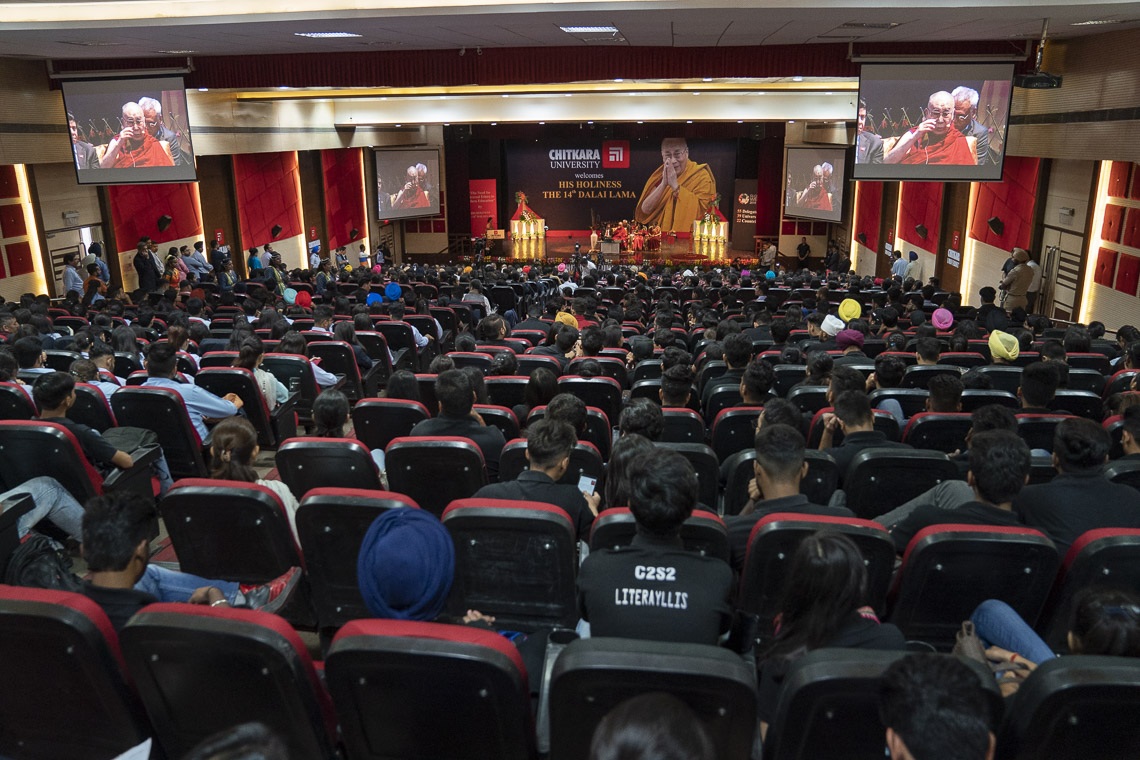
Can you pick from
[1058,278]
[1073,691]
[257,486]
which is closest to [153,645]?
[257,486]

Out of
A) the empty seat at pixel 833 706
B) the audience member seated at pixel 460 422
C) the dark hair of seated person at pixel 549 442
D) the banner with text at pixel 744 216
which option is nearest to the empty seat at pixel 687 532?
the dark hair of seated person at pixel 549 442

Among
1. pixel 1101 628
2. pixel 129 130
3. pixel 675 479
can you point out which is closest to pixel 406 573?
pixel 675 479

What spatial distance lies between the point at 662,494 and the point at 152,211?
14.3 metres

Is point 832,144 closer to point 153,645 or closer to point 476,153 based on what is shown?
point 476,153

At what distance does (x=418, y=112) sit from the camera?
17.2 meters

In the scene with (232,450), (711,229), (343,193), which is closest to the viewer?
(232,450)

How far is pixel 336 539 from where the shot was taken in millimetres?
2908

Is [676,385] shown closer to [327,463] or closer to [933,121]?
[327,463]

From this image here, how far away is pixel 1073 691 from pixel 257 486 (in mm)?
2529

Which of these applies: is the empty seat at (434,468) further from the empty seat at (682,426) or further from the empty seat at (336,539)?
the empty seat at (682,426)

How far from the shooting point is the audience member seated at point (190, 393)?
4988mm

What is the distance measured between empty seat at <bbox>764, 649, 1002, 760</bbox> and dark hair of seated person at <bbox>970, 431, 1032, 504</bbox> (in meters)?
1.20

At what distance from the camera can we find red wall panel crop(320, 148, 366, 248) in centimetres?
1920

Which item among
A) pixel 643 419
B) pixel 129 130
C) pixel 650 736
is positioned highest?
pixel 129 130
